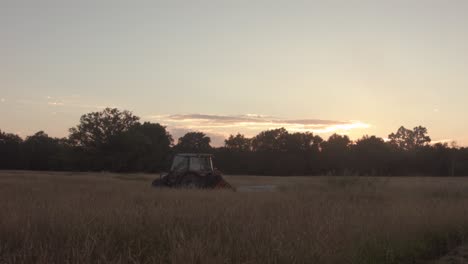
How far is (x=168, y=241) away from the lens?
18.7 feet

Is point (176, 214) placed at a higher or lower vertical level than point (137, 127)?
lower

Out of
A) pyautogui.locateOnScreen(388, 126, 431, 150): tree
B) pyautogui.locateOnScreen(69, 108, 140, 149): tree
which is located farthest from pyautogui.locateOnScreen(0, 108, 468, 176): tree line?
pyautogui.locateOnScreen(388, 126, 431, 150): tree

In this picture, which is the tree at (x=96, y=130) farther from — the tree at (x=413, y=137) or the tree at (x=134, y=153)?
the tree at (x=413, y=137)

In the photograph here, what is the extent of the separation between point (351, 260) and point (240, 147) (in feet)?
339

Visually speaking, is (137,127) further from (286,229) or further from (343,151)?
(286,229)

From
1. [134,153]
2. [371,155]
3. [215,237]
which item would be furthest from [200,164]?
[371,155]

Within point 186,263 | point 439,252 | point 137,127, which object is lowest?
point 439,252

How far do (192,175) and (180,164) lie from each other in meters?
0.86

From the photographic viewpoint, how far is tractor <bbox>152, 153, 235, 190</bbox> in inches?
807

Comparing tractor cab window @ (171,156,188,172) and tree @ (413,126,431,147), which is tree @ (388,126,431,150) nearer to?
tree @ (413,126,431,147)

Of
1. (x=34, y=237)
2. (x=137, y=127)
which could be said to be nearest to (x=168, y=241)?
(x=34, y=237)

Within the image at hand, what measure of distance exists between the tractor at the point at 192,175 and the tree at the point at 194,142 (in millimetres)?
82801

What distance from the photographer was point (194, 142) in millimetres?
108000

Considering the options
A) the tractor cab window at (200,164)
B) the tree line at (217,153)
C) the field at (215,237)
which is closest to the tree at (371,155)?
the tree line at (217,153)
